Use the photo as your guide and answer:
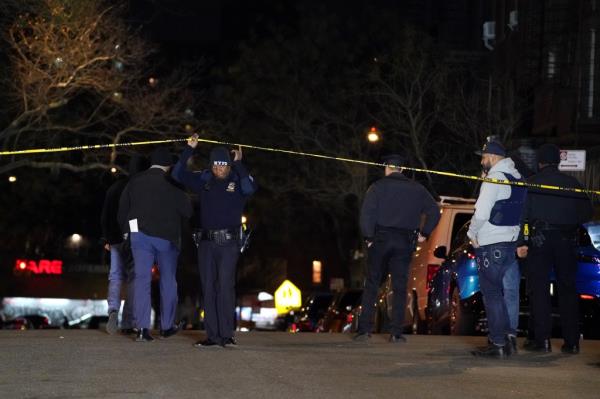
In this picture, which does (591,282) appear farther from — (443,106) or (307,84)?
(307,84)

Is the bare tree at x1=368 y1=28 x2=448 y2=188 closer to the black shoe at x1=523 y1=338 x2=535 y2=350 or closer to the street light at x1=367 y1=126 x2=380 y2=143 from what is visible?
the street light at x1=367 y1=126 x2=380 y2=143

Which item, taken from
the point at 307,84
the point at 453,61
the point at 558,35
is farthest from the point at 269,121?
the point at 558,35

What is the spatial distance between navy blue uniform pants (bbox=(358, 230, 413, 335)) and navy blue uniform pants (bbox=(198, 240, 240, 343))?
1.81 meters

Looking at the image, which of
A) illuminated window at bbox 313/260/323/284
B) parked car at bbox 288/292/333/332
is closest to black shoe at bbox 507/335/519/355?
parked car at bbox 288/292/333/332

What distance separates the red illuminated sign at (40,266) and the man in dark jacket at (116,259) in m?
51.8

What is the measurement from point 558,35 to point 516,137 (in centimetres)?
453

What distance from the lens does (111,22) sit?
30.2m

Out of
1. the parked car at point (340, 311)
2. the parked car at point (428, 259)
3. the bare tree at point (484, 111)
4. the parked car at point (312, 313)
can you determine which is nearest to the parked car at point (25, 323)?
the parked car at point (312, 313)

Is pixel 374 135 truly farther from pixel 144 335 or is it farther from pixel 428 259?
pixel 144 335

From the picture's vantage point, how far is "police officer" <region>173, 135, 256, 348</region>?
40.9ft

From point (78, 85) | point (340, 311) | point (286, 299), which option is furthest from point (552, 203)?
point (286, 299)

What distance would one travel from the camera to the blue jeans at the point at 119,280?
49.0 feet

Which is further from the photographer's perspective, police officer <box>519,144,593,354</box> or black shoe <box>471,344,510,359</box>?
police officer <box>519,144,593,354</box>

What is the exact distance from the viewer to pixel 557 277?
41.5ft
